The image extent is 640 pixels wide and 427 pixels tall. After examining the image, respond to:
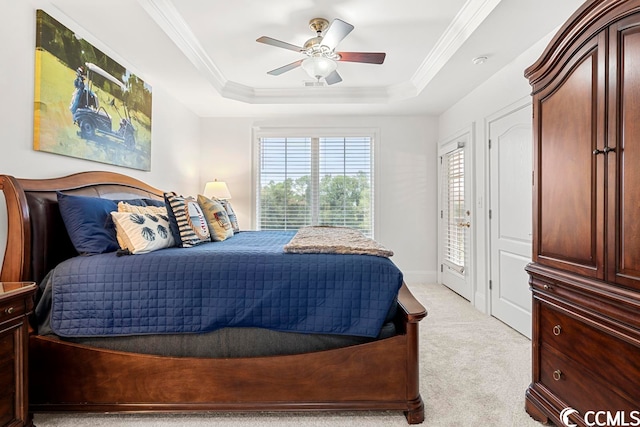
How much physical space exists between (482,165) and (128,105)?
349 cm

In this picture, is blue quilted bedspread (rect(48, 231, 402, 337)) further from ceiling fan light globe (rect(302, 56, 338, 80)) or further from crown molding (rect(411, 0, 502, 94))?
crown molding (rect(411, 0, 502, 94))

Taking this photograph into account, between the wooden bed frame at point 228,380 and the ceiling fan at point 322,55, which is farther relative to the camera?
the ceiling fan at point 322,55

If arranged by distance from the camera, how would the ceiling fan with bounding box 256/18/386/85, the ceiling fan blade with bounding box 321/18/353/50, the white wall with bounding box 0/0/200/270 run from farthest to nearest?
the ceiling fan with bounding box 256/18/386/85, the ceiling fan blade with bounding box 321/18/353/50, the white wall with bounding box 0/0/200/270

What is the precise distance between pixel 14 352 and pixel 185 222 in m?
1.08

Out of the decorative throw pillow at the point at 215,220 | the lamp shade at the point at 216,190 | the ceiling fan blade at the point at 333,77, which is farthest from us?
the lamp shade at the point at 216,190

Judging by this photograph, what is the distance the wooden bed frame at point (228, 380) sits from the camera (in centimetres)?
A: 160

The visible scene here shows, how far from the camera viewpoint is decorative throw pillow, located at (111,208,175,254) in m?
1.84

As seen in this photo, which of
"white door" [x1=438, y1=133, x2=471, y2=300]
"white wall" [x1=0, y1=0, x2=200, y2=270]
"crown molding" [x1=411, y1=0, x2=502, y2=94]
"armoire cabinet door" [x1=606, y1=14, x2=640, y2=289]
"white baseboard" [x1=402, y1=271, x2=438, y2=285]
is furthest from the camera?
"white baseboard" [x1=402, y1=271, x2=438, y2=285]

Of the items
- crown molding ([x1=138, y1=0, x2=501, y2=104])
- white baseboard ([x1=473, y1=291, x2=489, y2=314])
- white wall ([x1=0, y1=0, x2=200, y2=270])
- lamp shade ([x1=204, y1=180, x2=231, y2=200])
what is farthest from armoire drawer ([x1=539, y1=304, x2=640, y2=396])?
lamp shade ([x1=204, y1=180, x2=231, y2=200])

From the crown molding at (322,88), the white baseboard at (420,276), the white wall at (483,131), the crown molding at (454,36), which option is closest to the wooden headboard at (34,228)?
the crown molding at (322,88)

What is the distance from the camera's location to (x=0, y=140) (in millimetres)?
1785

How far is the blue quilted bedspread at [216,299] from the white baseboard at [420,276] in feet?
10.6

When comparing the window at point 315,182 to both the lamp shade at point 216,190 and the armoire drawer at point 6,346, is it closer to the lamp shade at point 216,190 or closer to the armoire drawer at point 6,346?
the lamp shade at point 216,190

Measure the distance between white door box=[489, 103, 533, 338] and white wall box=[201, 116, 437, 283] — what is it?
56.5 inches
